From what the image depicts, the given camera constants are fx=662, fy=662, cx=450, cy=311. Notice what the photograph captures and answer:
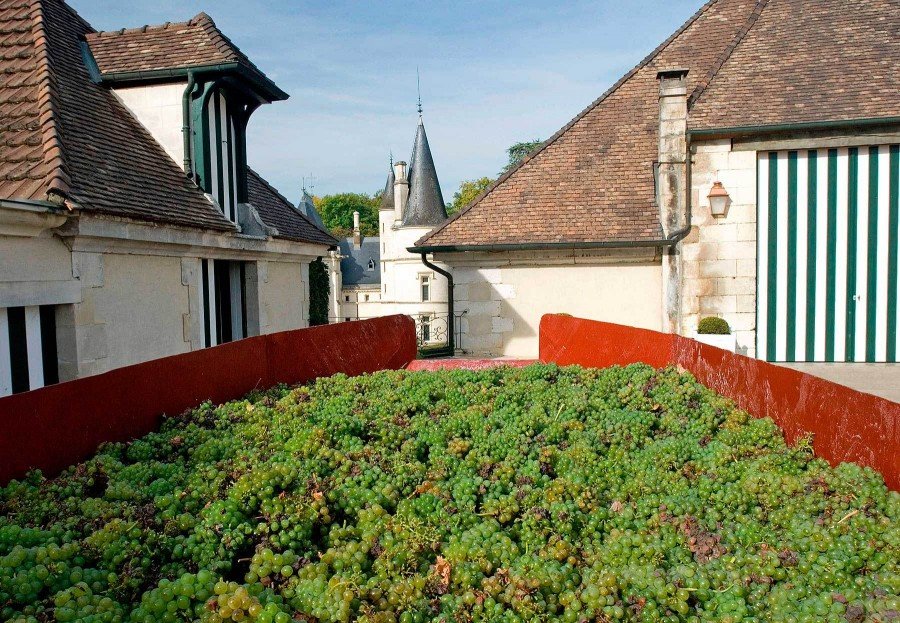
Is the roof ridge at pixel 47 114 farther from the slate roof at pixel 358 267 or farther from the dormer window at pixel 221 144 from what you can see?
the slate roof at pixel 358 267

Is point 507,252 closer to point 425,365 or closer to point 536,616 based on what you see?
point 425,365

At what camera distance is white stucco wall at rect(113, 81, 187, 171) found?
8883 mm

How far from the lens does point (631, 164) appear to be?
11883 millimetres

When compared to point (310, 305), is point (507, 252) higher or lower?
higher

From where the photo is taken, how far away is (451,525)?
3.26m

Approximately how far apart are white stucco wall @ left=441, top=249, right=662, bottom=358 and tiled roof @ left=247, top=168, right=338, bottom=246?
2.52m

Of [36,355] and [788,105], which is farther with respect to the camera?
[788,105]

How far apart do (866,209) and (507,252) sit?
553 cm

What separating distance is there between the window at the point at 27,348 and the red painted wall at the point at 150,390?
1.83 m

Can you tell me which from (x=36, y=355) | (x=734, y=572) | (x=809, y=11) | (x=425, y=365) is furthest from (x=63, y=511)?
(x=809, y=11)

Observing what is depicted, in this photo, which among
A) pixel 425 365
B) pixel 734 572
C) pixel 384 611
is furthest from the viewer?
pixel 425 365

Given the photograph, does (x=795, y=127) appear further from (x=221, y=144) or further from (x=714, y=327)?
Result: (x=221, y=144)

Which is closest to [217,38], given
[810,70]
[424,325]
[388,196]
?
[810,70]

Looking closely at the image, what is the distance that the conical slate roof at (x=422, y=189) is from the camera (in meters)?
36.9
